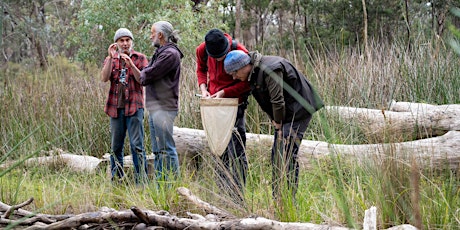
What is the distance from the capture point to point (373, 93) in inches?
281

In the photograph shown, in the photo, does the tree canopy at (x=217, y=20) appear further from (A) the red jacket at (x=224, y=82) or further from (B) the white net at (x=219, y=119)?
(B) the white net at (x=219, y=119)

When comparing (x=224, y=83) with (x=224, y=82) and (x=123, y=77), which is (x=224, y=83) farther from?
(x=123, y=77)

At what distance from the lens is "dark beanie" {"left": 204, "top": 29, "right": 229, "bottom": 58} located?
14.6 ft

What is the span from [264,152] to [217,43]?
1171 mm

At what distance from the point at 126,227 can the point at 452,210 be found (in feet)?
6.08

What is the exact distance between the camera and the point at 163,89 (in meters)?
5.20

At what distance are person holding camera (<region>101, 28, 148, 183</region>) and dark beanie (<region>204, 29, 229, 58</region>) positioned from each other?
122 centimetres

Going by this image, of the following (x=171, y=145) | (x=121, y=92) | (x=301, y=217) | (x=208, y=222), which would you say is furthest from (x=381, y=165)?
(x=121, y=92)

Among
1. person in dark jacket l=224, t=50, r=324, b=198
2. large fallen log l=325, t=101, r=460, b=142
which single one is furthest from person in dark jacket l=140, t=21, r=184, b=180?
large fallen log l=325, t=101, r=460, b=142

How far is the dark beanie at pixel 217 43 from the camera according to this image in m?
4.46

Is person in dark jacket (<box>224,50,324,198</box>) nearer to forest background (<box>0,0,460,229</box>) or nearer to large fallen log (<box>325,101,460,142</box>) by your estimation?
forest background (<box>0,0,460,229</box>)

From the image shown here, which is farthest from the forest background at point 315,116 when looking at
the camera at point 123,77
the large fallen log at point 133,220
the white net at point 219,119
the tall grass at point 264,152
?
the camera at point 123,77

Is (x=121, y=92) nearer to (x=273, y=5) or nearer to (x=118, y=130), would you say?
(x=118, y=130)

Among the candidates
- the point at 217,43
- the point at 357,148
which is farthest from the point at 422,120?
the point at 217,43
